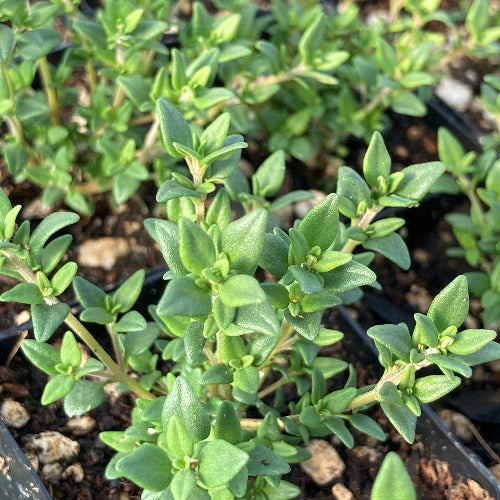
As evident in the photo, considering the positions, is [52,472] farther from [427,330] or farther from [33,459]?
[427,330]

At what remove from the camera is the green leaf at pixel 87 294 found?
4.25ft

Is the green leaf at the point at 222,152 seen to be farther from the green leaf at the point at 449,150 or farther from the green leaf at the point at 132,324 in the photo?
the green leaf at the point at 449,150

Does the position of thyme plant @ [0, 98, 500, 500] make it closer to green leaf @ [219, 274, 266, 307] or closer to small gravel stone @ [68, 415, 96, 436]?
green leaf @ [219, 274, 266, 307]

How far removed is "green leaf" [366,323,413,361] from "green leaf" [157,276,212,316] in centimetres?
26

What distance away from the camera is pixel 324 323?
1643mm

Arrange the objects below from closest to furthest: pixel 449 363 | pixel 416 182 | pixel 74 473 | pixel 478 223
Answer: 1. pixel 449 363
2. pixel 416 182
3. pixel 74 473
4. pixel 478 223

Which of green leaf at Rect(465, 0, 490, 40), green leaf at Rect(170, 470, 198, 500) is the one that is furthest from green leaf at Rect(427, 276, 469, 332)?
green leaf at Rect(465, 0, 490, 40)

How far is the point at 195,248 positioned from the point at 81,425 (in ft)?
2.11

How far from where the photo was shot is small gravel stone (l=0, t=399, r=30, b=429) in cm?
140

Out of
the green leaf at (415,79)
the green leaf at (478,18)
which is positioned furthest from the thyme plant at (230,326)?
the green leaf at (478,18)

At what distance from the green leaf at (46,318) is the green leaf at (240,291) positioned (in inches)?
12.7

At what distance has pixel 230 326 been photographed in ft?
3.37

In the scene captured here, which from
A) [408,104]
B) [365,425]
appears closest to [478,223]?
[408,104]

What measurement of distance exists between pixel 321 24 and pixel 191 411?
1086 millimetres
